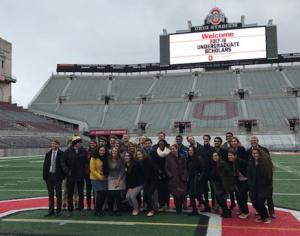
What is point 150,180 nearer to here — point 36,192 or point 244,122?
point 36,192

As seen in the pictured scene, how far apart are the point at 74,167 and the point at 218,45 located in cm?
4416

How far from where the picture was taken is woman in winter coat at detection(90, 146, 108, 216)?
7969 mm

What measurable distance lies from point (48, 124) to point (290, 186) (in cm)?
3724

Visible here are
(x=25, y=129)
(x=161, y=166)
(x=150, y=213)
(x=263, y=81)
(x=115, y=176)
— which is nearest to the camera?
(x=150, y=213)

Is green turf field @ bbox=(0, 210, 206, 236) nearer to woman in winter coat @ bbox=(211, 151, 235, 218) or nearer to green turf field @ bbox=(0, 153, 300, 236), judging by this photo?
green turf field @ bbox=(0, 153, 300, 236)

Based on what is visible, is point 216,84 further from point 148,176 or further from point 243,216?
point 243,216

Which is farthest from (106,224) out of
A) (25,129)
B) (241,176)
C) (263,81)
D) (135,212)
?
(263,81)

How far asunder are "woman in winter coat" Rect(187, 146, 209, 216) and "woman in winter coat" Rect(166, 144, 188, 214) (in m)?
0.12

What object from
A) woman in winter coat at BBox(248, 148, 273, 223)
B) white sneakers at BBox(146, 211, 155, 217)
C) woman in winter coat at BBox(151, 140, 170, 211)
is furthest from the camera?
woman in winter coat at BBox(151, 140, 170, 211)

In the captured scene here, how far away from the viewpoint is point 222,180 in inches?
298

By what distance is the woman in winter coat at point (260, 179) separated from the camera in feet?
23.4

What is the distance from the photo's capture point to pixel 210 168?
310 inches

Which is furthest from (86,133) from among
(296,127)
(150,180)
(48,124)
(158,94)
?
(150,180)

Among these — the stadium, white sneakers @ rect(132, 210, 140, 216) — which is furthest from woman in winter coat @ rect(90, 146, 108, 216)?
the stadium
